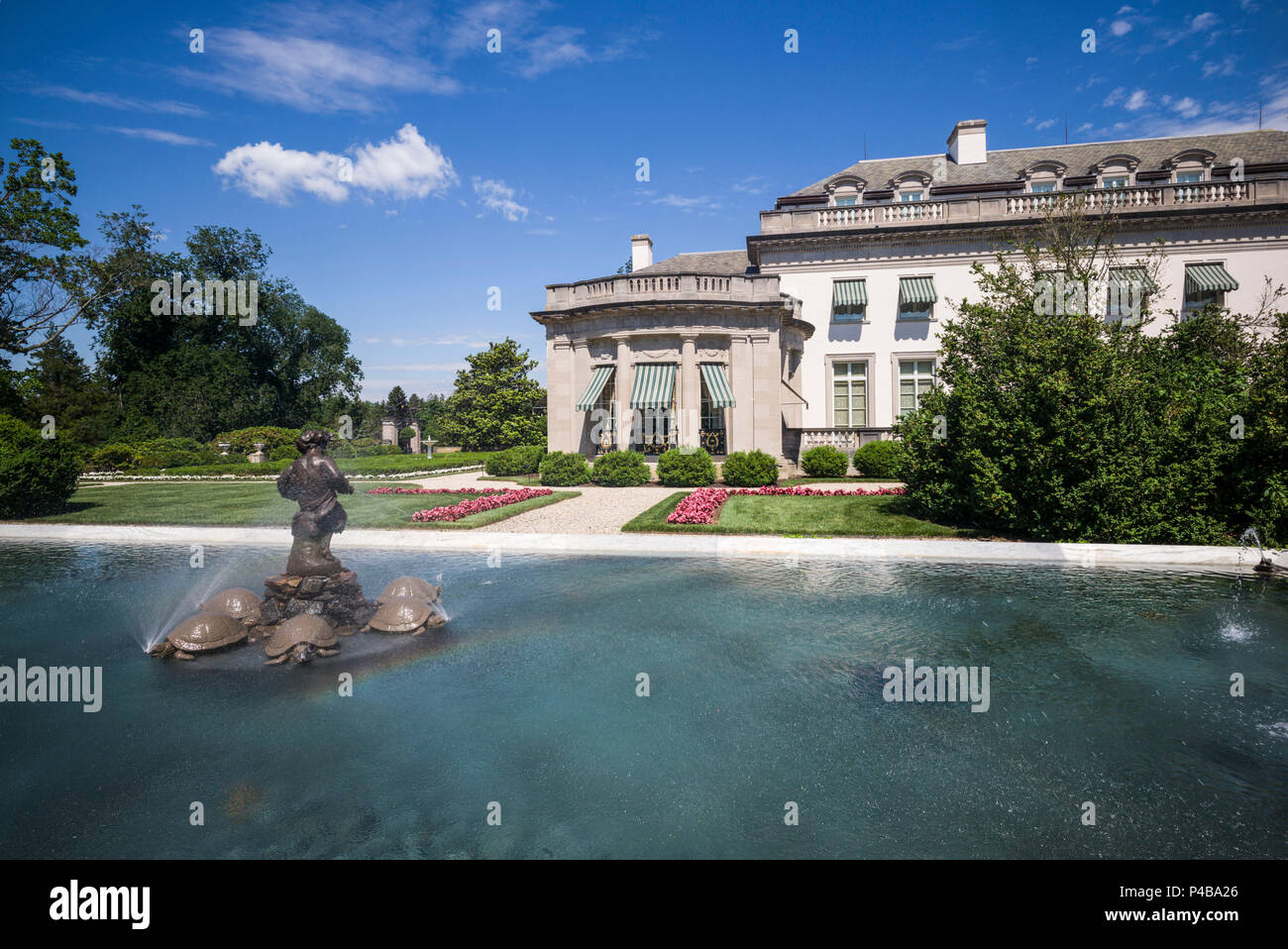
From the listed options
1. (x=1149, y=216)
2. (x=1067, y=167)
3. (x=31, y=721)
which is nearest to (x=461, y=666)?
(x=31, y=721)

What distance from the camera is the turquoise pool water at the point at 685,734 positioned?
452 centimetres

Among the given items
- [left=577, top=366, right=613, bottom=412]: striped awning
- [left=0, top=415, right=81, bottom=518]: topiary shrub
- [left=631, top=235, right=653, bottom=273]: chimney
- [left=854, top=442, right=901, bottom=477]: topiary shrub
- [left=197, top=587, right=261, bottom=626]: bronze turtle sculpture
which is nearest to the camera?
[left=197, top=587, right=261, bottom=626]: bronze turtle sculpture

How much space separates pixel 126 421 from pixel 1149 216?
216 feet

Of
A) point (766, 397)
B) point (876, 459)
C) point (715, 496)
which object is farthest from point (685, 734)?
point (876, 459)

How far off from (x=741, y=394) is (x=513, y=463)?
1186 centimetres

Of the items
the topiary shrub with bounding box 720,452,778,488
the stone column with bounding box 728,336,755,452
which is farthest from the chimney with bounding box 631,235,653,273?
the topiary shrub with bounding box 720,452,778,488

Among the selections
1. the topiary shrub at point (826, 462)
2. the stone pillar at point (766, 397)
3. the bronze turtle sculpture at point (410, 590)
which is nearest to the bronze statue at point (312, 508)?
the bronze turtle sculpture at point (410, 590)

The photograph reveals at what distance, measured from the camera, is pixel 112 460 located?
124 ft

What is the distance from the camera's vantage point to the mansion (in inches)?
1085

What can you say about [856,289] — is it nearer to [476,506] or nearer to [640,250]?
[640,250]

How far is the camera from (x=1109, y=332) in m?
15.3

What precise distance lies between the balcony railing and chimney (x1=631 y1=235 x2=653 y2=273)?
7505 mm

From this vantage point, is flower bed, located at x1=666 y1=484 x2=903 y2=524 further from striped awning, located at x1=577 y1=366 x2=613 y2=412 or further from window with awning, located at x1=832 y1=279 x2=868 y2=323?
window with awning, located at x1=832 y1=279 x2=868 y2=323
